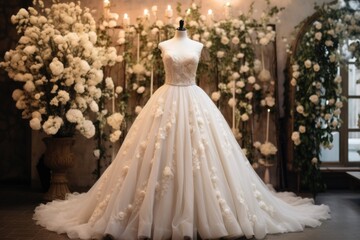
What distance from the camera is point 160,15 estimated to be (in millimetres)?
6434

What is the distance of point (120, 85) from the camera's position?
6.42 m

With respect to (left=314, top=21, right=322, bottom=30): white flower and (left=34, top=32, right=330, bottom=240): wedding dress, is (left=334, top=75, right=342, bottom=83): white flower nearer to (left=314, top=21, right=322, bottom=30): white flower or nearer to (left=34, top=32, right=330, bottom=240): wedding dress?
(left=314, top=21, right=322, bottom=30): white flower

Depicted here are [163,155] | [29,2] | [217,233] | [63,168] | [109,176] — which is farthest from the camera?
[29,2]

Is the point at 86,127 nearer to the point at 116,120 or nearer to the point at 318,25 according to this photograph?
the point at 116,120

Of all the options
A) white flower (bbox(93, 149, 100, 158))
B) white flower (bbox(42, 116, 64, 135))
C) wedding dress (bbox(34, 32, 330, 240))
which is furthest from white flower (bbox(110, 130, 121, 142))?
wedding dress (bbox(34, 32, 330, 240))

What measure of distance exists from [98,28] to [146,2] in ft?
2.14

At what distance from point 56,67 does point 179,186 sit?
A: 6.39 ft

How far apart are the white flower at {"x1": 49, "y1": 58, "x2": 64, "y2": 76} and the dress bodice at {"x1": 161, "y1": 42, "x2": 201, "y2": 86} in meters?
1.17

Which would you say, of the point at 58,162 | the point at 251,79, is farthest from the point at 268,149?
the point at 58,162

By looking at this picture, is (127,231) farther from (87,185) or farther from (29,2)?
(29,2)

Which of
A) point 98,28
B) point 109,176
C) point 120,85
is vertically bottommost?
point 109,176

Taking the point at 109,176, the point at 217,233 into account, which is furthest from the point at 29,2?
the point at 217,233

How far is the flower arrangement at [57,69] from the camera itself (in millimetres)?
5418

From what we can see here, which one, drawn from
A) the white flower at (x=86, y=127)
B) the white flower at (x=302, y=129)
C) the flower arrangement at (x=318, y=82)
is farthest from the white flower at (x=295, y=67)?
the white flower at (x=86, y=127)
